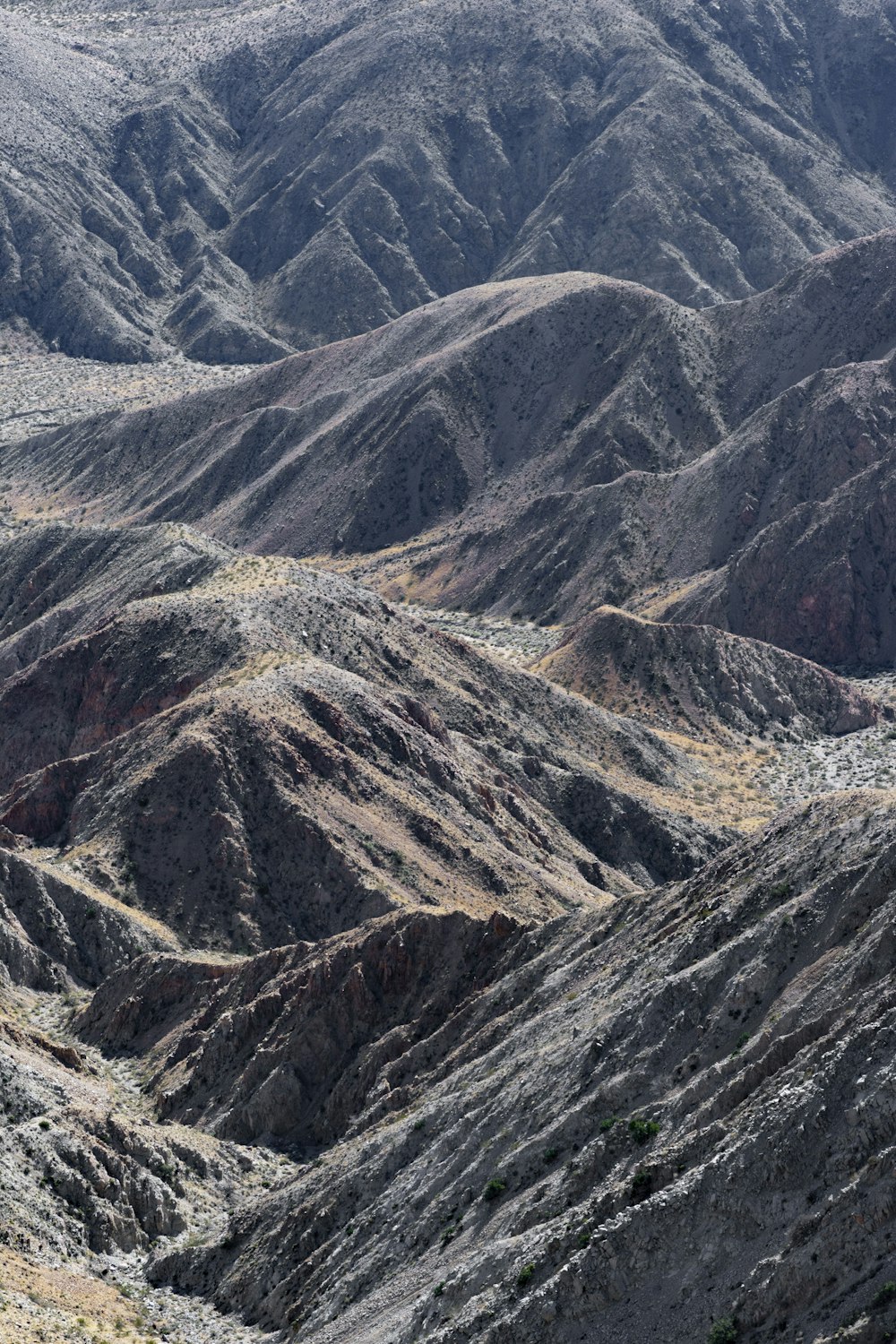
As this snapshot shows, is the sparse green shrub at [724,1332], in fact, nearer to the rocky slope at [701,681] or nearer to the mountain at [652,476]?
the rocky slope at [701,681]

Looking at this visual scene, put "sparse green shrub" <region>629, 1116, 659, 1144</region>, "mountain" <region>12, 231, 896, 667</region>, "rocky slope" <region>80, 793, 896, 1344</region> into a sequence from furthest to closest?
"mountain" <region>12, 231, 896, 667</region>, "sparse green shrub" <region>629, 1116, 659, 1144</region>, "rocky slope" <region>80, 793, 896, 1344</region>

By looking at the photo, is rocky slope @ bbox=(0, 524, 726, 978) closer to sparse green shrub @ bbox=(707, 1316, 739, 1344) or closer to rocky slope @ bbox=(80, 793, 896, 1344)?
rocky slope @ bbox=(80, 793, 896, 1344)

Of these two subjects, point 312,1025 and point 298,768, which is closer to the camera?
point 312,1025

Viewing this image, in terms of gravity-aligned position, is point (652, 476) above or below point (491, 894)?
above

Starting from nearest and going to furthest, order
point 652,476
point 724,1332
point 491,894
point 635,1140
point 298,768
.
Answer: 1. point 724,1332
2. point 635,1140
3. point 491,894
4. point 298,768
5. point 652,476

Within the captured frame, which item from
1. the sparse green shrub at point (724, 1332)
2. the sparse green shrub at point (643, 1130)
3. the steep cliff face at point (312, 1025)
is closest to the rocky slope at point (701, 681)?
the steep cliff face at point (312, 1025)

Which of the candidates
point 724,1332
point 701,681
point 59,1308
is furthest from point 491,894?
point 701,681

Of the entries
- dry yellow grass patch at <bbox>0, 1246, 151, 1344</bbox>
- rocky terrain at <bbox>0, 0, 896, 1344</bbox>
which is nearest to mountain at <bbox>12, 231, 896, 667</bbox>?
rocky terrain at <bbox>0, 0, 896, 1344</bbox>

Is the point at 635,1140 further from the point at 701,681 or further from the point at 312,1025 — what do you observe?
the point at 701,681
